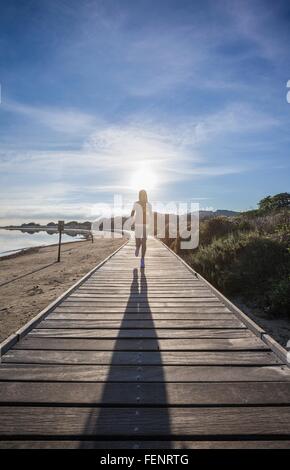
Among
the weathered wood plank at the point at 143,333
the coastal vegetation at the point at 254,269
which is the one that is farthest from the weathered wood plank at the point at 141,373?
the coastal vegetation at the point at 254,269

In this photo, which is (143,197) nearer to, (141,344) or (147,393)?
(141,344)

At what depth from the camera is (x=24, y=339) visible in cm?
368

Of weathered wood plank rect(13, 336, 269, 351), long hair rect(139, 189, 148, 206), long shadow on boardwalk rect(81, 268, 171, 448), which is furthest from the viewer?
long hair rect(139, 189, 148, 206)

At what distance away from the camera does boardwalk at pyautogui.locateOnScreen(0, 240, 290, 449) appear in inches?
81.6

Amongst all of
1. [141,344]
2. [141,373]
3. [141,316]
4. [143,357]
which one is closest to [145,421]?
[141,373]

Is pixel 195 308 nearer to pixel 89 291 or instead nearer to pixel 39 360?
pixel 89 291

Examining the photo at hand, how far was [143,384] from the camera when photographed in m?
2.71

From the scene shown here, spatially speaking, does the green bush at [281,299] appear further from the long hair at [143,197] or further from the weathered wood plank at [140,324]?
the long hair at [143,197]

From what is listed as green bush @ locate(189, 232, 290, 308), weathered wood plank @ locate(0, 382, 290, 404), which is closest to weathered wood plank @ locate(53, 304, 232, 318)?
weathered wood plank @ locate(0, 382, 290, 404)

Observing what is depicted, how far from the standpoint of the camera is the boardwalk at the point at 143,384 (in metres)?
2.07

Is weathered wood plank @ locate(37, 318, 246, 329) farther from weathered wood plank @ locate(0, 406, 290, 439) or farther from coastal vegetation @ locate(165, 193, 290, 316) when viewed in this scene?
coastal vegetation @ locate(165, 193, 290, 316)
